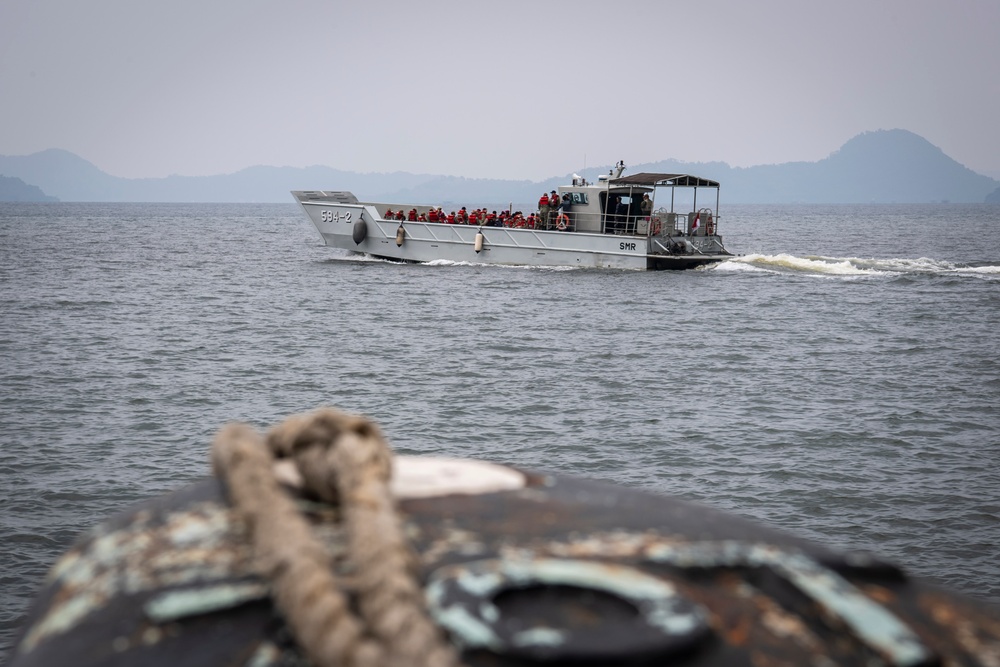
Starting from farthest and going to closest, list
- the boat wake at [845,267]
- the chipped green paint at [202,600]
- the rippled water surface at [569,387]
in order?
the boat wake at [845,267] < the rippled water surface at [569,387] < the chipped green paint at [202,600]

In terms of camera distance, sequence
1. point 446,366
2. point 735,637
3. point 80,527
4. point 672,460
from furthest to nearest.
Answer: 1. point 446,366
2. point 672,460
3. point 80,527
4. point 735,637

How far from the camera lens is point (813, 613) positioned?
1898 millimetres

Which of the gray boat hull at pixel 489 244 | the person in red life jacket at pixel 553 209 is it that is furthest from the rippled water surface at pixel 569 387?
the person in red life jacket at pixel 553 209

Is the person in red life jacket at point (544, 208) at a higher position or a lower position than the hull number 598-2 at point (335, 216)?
higher

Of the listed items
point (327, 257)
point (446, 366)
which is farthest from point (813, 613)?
point (327, 257)

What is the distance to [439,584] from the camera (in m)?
1.81

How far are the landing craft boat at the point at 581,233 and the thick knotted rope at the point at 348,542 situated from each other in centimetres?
3454

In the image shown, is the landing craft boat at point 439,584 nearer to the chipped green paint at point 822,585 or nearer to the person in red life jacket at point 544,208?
the chipped green paint at point 822,585

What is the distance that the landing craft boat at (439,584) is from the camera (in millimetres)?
Result: 1677

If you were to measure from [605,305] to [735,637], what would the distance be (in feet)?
98.5

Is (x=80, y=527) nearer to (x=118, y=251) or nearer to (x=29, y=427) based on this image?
(x=29, y=427)

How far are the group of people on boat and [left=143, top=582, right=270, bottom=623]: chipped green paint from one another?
35753 mm

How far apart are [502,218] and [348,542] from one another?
3882 cm

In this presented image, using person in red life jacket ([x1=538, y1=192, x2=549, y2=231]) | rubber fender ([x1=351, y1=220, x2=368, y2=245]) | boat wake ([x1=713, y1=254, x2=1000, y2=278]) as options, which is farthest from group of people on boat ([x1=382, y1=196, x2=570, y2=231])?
boat wake ([x1=713, y1=254, x2=1000, y2=278])
